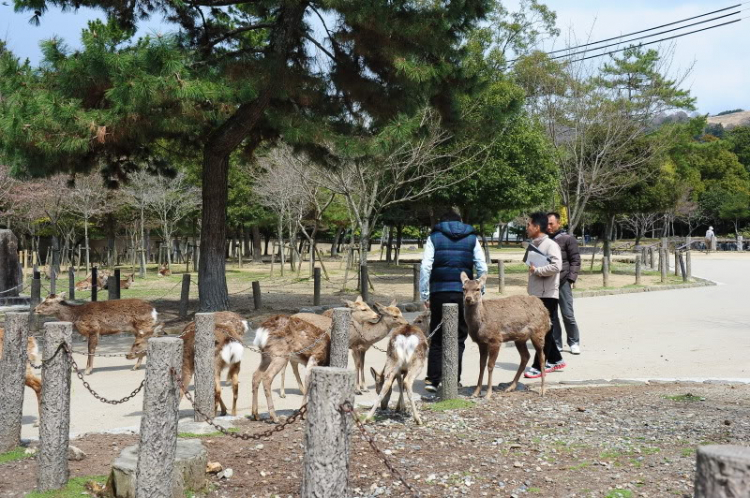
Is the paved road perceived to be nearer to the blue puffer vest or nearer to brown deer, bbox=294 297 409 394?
brown deer, bbox=294 297 409 394

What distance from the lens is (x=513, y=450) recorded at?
5707 millimetres

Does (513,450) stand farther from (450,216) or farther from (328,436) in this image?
(450,216)

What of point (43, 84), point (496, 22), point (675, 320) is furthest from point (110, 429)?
point (496, 22)

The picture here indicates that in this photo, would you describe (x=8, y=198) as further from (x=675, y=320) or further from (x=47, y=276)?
(x=675, y=320)

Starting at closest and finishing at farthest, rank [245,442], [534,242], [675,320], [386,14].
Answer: [245,442] < [534,242] < [386,14] < [675,320]

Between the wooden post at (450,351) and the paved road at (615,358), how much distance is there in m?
0.91

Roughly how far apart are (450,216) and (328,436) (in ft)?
14.4

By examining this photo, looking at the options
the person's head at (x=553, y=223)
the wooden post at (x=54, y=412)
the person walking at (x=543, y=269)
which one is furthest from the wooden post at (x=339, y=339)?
the person's head at (x=553, y=223)

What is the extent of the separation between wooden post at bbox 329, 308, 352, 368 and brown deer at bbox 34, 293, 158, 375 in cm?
444

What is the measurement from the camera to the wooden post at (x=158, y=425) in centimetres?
442

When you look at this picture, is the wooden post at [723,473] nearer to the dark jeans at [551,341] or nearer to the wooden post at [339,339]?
the wooden post at [339,339]

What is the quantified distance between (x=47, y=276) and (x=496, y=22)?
20.1 m

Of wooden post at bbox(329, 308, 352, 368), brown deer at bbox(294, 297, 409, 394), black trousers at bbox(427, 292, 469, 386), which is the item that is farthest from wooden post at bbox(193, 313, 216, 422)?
black trousers at bbox(427, 292, 469, 386)

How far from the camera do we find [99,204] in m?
31.5
